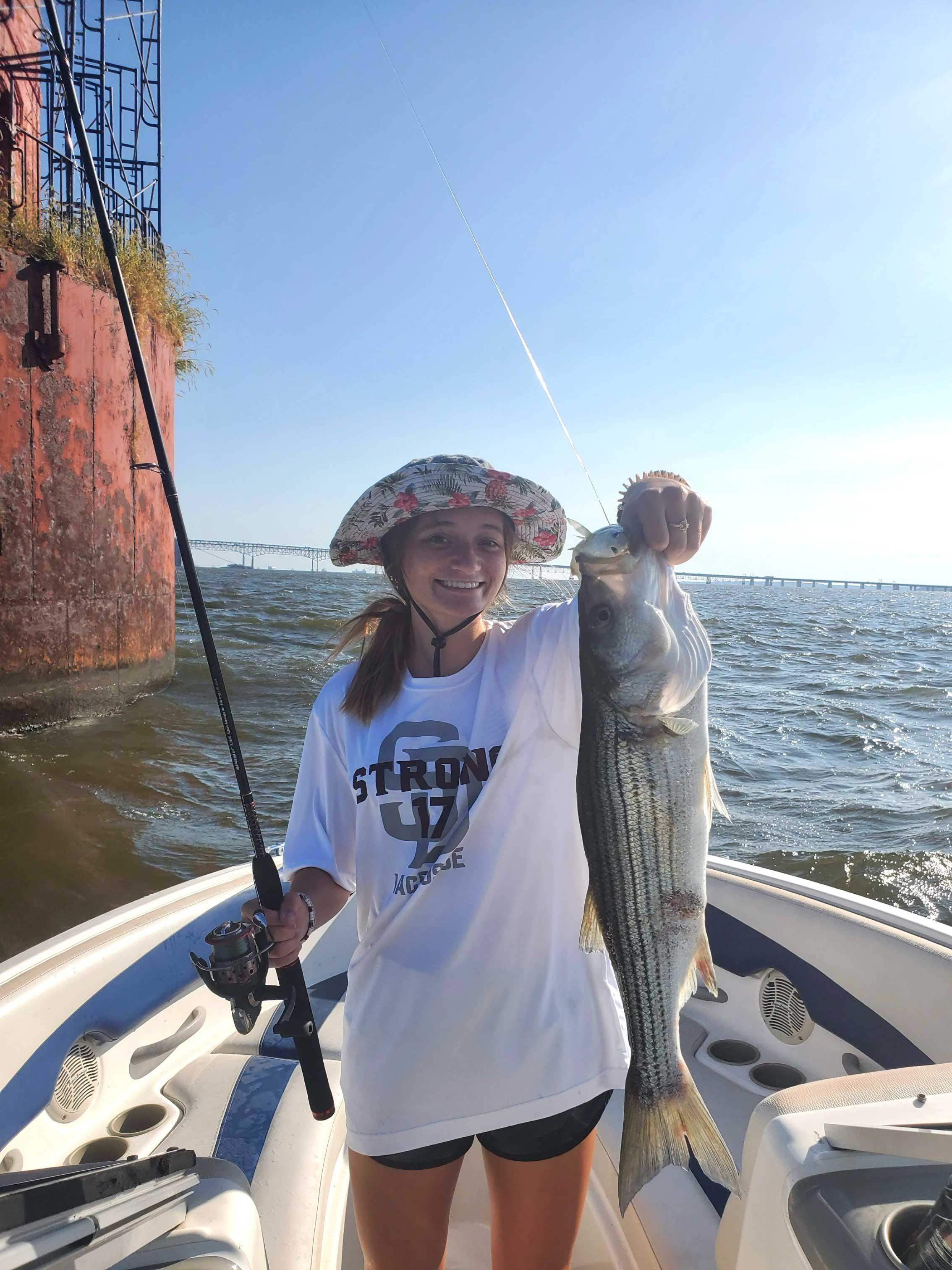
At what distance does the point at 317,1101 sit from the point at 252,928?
76cm

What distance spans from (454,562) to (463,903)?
3.06 ft

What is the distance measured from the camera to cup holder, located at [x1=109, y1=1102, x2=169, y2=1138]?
3.04 metres

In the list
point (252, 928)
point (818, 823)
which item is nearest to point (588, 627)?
point (252, 928)

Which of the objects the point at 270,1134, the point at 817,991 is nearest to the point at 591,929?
the point at 270,1134

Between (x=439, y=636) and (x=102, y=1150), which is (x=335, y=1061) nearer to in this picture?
(x=102, y=1150)

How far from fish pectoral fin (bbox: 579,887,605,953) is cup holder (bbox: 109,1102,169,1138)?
7.45ft

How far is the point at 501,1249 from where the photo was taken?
205 centimetres

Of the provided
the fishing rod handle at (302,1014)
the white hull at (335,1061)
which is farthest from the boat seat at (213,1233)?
the fishing rod handle at (302,1014)

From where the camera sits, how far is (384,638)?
2.33 m

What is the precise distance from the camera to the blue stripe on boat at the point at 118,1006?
2541mm

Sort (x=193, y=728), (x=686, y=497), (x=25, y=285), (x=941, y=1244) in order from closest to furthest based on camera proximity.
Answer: (x=941, y=1244)
(x=686, y=497)
(x=25, y=285)
(x=193, y=728)

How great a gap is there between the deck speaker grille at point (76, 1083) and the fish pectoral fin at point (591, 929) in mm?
2105

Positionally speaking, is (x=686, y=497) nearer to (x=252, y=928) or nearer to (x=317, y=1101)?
(x=252, y=928)

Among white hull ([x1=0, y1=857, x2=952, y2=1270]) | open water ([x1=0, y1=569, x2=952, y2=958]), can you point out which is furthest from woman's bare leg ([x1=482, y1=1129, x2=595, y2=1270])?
open water ([x1=0, y1=569, x2=952, y2=958])
